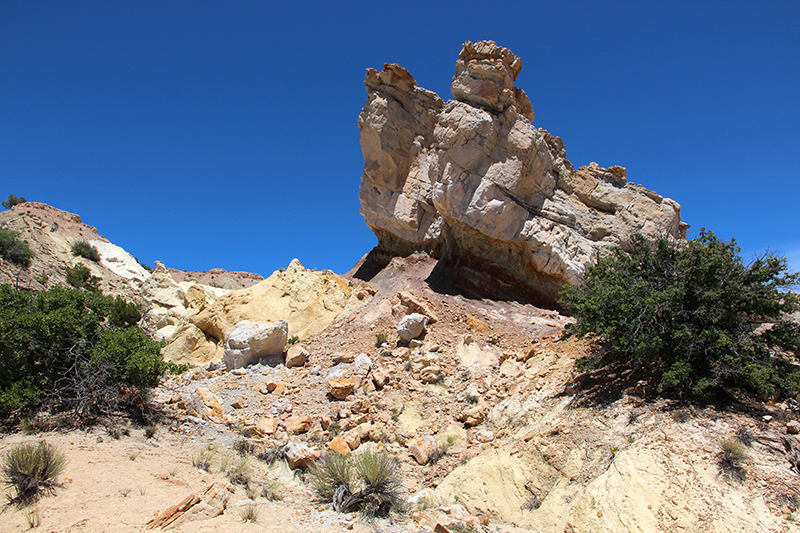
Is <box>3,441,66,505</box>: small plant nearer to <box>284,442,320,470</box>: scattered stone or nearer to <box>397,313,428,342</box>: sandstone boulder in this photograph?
<box>284,442,320,470</box>: scattered stone

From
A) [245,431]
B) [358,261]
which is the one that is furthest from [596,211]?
[245,431]

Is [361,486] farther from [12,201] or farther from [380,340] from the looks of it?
[12,201]

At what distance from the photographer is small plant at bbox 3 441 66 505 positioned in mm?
5863

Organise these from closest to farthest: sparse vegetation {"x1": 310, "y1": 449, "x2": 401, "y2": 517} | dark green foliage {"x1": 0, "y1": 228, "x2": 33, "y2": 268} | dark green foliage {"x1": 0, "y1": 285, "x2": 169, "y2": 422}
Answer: sparse vegetation {"x1": 310, "y1": 449, "x2": 401, "y2": 517}, dark green foliage {"x1": 0, "y1": 285, "x2": 169, "y2": 422}, dark green foliage {"x1": 0, "y1": 228, "x2": 33, "y2": 268}

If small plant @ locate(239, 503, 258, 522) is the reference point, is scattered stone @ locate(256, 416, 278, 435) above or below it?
above

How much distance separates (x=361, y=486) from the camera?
7.72 meters

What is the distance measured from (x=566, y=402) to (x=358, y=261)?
70.2 ft

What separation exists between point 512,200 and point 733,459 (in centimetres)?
1380

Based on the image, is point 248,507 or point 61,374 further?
point 61,374

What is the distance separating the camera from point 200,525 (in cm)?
573

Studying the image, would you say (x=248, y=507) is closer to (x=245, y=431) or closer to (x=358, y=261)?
(x=245, y=431)

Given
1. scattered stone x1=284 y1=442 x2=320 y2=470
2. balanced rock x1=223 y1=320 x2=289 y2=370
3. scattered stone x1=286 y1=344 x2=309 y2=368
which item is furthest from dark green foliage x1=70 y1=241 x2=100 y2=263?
scattered stone x1=284 y1=442 x2=320 y2=470

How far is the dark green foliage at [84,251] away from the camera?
29625mm

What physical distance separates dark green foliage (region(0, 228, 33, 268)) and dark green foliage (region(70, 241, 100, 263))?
5.39 meters
